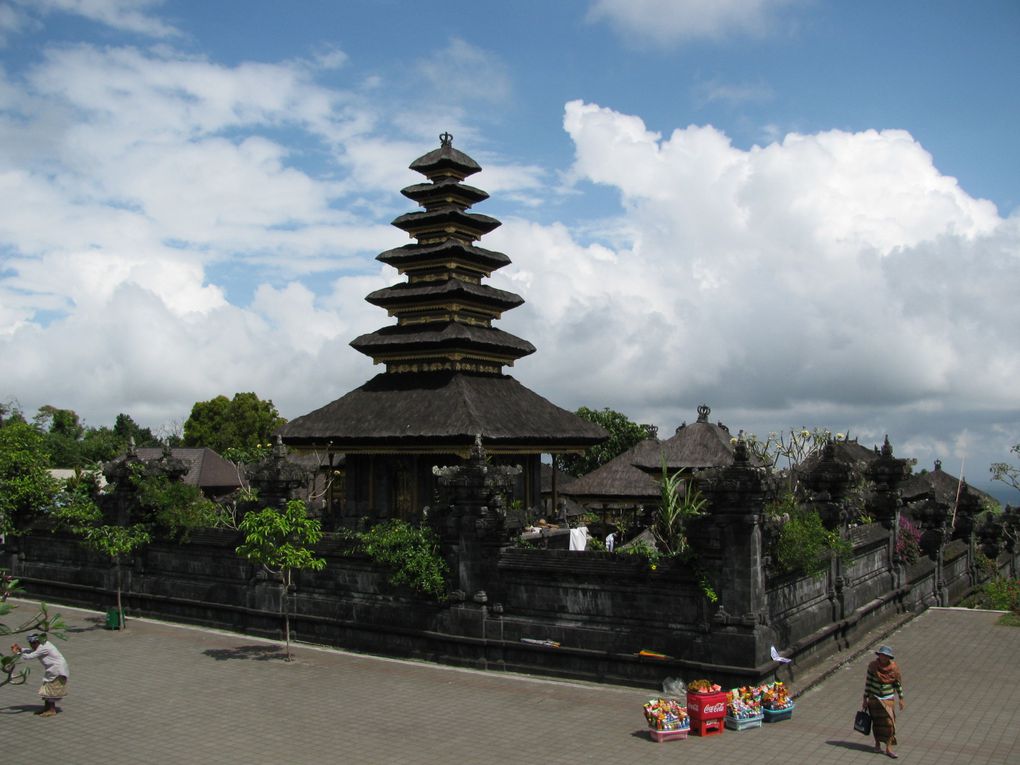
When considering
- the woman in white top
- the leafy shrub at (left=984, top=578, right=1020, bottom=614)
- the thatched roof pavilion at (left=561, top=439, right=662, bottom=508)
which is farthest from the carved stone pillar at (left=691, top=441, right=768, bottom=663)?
the thatched roof pavilion at (left=561, top=439, right=662, bottom=508)

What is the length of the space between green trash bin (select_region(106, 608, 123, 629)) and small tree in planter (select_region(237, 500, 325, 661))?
15.9 feet

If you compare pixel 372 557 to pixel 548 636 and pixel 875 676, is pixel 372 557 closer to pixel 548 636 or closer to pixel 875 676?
pixel 548 636

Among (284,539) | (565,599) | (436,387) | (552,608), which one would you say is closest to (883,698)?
(565,599)

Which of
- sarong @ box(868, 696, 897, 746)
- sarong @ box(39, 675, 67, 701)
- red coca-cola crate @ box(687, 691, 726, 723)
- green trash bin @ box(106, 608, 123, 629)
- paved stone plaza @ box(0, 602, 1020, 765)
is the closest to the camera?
sarong @ box(868, 696, 897, 746)

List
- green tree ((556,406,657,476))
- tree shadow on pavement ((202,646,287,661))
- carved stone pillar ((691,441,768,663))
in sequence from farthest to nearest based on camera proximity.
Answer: green tree ((556,406,657,476)) < tree shadow on pavement ((202,646,287,661)) < carved stone pillar ((691,441,768,663))

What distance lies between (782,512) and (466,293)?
16.2 metres

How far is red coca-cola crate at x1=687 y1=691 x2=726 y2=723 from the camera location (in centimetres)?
1330

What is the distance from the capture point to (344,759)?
1222 cm

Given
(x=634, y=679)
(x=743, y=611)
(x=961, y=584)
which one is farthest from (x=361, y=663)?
(x=961, y=584)

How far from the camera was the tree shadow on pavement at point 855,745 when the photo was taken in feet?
40.9

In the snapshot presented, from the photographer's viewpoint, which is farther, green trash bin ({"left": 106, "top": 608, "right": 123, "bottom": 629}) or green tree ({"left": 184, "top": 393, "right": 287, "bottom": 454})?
green tree ({"left": 184, "top": 393, "right": 287, "bottom": 454})

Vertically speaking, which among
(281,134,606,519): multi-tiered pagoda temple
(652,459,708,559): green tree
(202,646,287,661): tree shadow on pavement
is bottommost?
(202,646,287,661): tree shadow on pavement

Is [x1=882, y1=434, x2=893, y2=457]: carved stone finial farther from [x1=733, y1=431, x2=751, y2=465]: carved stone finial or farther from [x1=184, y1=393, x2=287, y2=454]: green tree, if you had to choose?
[x1=184, y1=393, x2=287, y2=454]: green tree

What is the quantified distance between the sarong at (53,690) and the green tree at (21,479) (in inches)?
538
